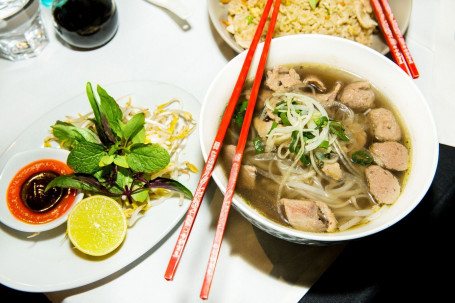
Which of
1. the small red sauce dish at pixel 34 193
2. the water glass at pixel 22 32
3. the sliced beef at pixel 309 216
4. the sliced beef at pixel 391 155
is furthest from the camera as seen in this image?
the water glass at pixel 22 32

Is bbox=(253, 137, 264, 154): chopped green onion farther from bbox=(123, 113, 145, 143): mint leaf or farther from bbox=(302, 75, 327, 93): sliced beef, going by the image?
bbox=(123, 113, 145, 143): mint leaf

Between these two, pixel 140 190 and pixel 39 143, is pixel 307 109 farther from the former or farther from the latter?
pixel 39 143

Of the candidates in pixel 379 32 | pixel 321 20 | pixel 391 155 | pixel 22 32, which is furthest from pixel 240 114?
pixel 22 32

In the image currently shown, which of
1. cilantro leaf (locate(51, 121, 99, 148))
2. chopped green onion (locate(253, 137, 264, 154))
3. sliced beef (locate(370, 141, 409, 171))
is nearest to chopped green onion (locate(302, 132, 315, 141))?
chopped green onion (locate(253, 137, 264, 154))

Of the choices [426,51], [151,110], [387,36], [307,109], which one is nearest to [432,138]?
[307,109]

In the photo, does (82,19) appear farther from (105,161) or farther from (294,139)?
(294,139)

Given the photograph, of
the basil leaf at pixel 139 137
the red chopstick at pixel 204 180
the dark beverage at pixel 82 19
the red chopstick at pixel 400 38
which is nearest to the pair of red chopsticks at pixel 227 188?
the red chopstick at pixel 204 180

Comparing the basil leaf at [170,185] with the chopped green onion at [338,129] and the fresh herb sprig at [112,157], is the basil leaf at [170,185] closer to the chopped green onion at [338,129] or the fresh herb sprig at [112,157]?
the fresh herb sprig at [112,157]
